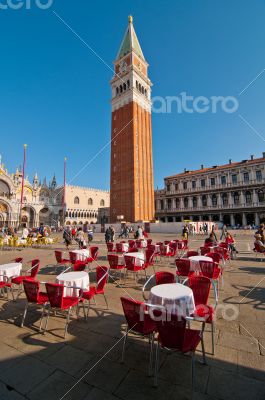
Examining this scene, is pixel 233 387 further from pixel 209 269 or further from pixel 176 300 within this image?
pixel 209 269

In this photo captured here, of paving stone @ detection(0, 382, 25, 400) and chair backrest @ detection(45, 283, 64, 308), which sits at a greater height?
chair backrest @ detection(45, 283, 64, 308)

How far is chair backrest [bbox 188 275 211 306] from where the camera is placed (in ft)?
12.2

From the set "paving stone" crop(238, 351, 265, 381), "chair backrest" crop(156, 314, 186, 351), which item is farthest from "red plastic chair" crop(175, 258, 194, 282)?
"chair backrest" crop(156, 314, 186, 351)

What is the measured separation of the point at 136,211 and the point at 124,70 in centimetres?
3402

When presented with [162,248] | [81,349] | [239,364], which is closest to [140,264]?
[162,248]

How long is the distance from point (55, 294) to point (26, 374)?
3.98 ft

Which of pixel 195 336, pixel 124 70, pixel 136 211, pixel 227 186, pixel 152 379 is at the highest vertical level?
pixel 124 70

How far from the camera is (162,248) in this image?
29.1ft

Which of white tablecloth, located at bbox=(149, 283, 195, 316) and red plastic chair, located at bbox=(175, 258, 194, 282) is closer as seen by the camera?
white tablecloth, located at bbox=(149, 283, 195, 316)

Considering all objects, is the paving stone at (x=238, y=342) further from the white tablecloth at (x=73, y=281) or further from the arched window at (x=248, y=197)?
the arched window at (x=248, y=197)

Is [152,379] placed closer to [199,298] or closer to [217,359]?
[217,359]

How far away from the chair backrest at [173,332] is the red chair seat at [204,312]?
73cm

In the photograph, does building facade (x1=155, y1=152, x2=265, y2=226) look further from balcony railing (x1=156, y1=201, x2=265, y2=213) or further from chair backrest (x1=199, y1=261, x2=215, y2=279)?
chair backrest (x1=199, y1=261, x2=215, y2=279)

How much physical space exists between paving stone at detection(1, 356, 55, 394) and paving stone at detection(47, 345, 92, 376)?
0.40 ft
